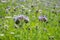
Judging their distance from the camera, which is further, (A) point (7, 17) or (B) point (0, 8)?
(B) point (0, 8)

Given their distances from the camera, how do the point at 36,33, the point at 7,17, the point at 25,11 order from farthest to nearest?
the point at 25,11 → the point at 7,17 → the point at 36,33

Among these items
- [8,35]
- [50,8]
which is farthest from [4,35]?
[50,8]

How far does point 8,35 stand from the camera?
14.1ft

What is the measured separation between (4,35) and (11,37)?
13 cm

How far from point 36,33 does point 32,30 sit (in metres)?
0.15

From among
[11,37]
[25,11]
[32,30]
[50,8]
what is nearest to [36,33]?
[32,30]

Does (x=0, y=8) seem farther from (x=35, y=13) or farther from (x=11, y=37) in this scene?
(x=11, y=37)

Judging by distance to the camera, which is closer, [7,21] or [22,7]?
A: [7,21]

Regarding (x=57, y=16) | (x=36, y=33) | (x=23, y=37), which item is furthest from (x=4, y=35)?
(x=57, y=16)

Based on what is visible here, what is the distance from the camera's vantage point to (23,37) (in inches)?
172

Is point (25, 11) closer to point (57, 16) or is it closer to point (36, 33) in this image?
point (57, 16)

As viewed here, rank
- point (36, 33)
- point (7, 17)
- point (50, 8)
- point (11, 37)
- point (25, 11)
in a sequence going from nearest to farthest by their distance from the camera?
point (11, 37), point (36, 33), point (7, 17), point (25, 11), point (50, 8)

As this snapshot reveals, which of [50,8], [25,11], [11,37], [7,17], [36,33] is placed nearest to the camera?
[11,37]

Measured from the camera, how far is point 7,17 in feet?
17.1
